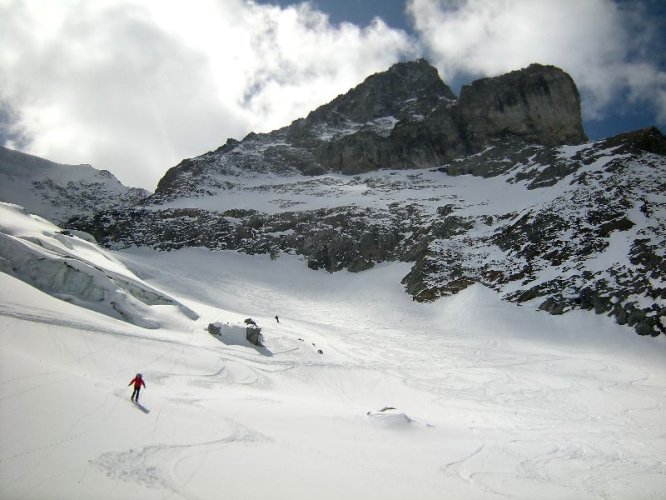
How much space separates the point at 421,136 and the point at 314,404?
81.6 meters

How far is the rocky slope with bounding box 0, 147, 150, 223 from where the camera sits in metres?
103

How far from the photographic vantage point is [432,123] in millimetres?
90875

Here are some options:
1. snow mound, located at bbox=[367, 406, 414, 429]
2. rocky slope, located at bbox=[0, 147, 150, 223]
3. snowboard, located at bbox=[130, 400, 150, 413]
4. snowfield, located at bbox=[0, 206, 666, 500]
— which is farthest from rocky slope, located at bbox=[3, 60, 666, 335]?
rocky slope, located at bbox=[0, 147, 150, 223]

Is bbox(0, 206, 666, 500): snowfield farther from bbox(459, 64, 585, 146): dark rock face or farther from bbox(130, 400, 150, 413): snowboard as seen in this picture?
bbox(459, 64, 585, 146): dark rock face

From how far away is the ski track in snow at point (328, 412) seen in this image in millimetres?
8492

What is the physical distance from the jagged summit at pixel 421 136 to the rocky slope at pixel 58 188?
104 feet

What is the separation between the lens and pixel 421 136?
294 feet

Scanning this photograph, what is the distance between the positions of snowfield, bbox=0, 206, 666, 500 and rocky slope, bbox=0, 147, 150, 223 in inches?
3451

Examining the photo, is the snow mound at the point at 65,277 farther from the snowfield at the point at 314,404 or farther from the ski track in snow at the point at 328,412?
the ski track in snow at the point at 328,412

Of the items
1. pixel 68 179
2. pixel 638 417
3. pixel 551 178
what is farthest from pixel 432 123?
pixel 68 179

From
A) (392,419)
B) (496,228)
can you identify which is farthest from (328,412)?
(496,228)

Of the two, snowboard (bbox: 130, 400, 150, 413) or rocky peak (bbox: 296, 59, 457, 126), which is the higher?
rocky peak (bbox: 296, 59, 457, 126)

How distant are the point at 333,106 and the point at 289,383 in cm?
10325

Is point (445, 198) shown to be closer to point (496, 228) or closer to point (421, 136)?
point (496, 228)
